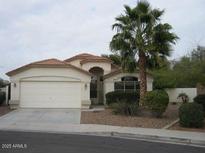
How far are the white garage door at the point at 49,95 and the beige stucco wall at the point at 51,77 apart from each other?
0.34 metres

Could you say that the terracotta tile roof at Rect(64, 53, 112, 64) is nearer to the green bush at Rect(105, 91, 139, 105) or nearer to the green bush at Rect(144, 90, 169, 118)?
the green bush at Rect(105, 91, 139, 105)

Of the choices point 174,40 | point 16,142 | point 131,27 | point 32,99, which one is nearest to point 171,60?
point 174,40

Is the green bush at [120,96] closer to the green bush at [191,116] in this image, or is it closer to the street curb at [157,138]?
the green bush at [191,116]

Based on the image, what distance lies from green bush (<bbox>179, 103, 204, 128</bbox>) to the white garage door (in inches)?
491

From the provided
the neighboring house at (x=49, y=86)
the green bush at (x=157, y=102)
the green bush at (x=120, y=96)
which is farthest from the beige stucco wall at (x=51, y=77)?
the green bush at (x=157, y=102)

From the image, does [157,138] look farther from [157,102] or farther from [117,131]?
[157,102]

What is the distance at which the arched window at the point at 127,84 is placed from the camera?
35031 mm

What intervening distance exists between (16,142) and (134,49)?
1475cm

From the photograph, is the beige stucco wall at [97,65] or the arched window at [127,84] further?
the beige stucco wall at [97,65]

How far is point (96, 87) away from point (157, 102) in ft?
48.0

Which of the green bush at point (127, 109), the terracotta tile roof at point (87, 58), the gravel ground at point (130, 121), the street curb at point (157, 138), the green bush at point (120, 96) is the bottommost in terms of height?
the street curb at point (157, 138)

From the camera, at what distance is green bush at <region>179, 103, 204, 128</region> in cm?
1930

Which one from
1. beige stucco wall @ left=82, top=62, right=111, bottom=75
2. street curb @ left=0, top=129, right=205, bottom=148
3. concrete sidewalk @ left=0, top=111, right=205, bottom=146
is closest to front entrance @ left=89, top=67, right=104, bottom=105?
beige stucco wall @ left=82, top=62, right=111, bottom=75

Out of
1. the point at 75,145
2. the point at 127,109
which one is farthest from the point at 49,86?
the point at 75,145
